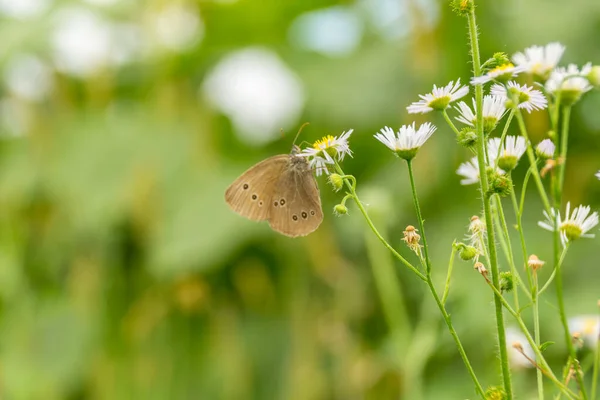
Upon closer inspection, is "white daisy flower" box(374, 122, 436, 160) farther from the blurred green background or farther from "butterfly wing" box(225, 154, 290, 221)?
the blurred green background

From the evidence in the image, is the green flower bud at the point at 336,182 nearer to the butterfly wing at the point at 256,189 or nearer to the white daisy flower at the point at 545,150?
the white daisy flower at the point at 545,150

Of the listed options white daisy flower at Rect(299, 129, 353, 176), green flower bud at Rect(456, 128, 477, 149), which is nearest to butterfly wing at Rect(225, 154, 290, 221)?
white daisy flower at Rect(299, 129, 353, 176)

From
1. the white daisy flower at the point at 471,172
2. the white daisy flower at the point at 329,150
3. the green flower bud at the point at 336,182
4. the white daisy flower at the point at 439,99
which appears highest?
the white daisy flower at the point at 439,99

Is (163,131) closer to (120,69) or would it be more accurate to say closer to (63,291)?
(120,69)

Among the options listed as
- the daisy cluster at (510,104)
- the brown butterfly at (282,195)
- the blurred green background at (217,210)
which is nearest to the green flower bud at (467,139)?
the daisy cluster at (510,104)

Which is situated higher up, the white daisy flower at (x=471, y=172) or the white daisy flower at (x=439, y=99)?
the white daisy flower at (x=439, y=99)

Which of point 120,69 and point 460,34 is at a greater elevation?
point 460,34

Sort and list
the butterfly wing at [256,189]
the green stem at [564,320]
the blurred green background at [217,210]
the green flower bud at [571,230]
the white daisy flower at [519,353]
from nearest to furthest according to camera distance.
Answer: the green stem at [564,320] → the green flower bud at [571,230] → the white daisy flower at [519,353] → the butterfly wing at [256,189] → the blurred green background at [217,210]

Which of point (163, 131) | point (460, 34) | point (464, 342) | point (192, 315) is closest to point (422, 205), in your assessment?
point (464, 342)
